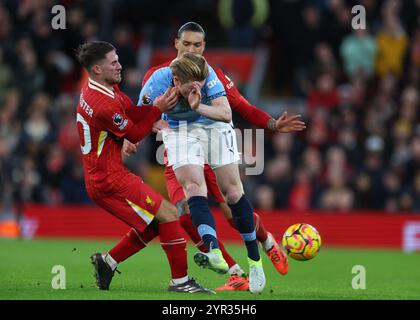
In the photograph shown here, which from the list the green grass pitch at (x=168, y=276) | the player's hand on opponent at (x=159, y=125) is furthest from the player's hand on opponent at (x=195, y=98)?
the green grass pitch at (x=168, y=276)

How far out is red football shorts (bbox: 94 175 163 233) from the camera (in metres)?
9.12

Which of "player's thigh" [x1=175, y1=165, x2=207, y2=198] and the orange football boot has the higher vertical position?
"player's thigh" [x1=175, y1=165, x2=207, y2=198]

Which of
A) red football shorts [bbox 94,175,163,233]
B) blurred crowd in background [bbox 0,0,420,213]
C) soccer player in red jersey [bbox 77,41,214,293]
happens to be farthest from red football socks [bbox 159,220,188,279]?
blurred crowd in background [bbox 0,0,420,213]

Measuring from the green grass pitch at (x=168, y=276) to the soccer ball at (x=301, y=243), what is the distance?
335mm

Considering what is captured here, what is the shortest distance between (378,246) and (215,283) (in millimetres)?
7107

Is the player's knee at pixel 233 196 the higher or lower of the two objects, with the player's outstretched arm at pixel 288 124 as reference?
lower

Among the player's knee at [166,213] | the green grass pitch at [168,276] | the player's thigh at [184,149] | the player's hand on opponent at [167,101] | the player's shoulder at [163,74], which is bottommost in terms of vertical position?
the green grass pitch at [168,276]

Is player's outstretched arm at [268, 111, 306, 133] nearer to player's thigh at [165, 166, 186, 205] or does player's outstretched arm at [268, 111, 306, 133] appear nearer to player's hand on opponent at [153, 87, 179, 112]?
player's hand on opponent at [153, 87, 179, 112]

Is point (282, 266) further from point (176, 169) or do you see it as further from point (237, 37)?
point (237, 37)

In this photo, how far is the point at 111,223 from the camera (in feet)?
59.2

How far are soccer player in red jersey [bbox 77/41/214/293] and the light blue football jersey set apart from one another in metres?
0.39

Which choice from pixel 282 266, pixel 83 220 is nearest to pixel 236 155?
pixel 282 266

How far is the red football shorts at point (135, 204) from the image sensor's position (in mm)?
9125

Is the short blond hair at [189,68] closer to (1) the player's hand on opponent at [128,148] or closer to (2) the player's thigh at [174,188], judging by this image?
(1) the player's hand on opponent at [128,148]
